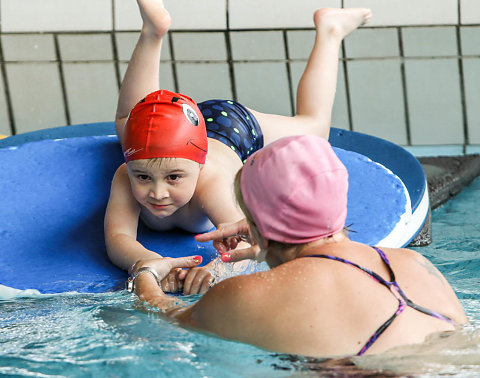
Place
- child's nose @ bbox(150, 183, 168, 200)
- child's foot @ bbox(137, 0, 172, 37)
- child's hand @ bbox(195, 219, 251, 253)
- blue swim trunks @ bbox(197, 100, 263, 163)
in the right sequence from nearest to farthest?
A: child's hand @ bbox(195, 219, 251, 253)
child's nose @ bbox(150, 183, 168, 200)
child's foot @ bbox(137, 0, 172, 37)
blue swim trunks @ bbox(197, 100, 263, 163)

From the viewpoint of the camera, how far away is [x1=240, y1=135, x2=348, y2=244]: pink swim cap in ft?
5.07

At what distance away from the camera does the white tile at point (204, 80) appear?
4520mm

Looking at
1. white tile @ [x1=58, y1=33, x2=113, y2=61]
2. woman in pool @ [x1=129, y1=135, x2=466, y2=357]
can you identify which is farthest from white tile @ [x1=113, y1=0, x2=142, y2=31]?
woman in pool @ [x1=129, y1=135, x2=466, y2=357]

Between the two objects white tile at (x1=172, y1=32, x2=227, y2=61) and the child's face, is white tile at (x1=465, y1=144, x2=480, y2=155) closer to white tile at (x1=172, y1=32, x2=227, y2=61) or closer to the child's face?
white tile at (x1=172, y1=32, x2=227, y2=61)

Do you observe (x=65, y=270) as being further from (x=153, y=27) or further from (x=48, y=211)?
(x=153, y=27)

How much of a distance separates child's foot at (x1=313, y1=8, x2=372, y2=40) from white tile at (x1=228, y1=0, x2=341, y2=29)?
1.13 metres

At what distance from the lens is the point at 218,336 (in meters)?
1.61

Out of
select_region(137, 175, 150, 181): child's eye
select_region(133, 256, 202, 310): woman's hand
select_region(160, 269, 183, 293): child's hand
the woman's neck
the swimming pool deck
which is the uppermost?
select_region(137, 175, 150, 181): child's eye

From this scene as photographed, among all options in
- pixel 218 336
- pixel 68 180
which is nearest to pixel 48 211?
pixel 68 180

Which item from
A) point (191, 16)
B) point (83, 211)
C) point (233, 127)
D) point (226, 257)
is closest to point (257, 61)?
point (191, 16)

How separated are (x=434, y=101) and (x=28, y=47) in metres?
2.63

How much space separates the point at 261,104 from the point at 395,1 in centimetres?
107

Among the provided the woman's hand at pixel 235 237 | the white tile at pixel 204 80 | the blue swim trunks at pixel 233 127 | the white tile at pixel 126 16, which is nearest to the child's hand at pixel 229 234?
the woman's hand at pixel 235 237

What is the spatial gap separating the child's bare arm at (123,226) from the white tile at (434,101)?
2.52m
